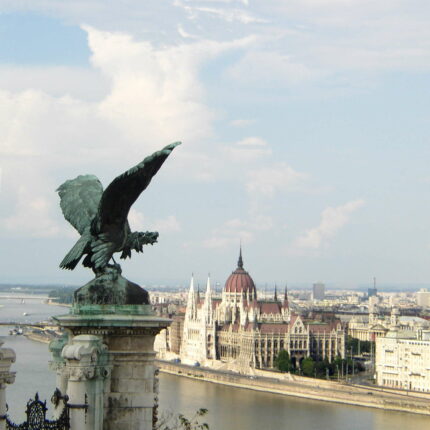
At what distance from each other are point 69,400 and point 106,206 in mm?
1140

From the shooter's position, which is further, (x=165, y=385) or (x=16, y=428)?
(x=165, y=385)

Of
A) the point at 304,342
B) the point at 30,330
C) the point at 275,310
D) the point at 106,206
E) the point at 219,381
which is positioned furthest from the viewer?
the point at 30,330

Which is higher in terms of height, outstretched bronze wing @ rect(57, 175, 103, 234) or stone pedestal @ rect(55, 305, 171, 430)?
outstretched bronze wing @ rect(57, 175, 103, 234)

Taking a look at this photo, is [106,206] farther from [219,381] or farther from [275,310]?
[275,310]

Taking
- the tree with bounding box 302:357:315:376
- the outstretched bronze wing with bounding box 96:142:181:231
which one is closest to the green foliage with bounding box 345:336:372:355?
the tree with bounding box 302:357:315:376

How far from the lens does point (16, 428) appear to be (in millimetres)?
4867

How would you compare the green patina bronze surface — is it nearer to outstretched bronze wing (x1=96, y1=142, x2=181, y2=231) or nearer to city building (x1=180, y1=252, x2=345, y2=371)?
outstretched bronze wing (x1=96, y1=142, x2=181, y2=231)

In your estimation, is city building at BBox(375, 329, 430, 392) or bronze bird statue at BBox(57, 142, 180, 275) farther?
city building at BBox(375, 329, 430, 392)

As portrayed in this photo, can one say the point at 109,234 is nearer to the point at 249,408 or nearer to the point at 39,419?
the point at 39,419

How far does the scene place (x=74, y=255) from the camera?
5.81 metres

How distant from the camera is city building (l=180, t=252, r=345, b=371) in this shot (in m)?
71.8

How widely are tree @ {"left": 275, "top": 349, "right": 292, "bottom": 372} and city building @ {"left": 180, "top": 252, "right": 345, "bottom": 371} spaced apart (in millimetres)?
1663

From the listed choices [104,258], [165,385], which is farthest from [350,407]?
[104,258]

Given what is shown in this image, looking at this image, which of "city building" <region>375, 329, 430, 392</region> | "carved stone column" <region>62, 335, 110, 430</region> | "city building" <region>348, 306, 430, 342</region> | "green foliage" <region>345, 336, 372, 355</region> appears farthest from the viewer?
"city building" <region>348, 306, 430, 342</region>
